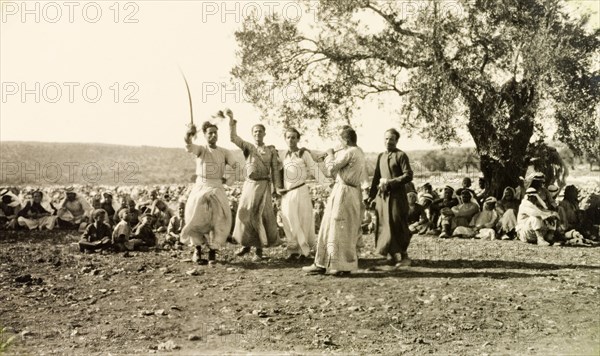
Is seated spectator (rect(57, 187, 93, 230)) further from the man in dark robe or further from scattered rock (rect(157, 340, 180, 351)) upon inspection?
scattered rock (rect(157, 340, 180, 351))

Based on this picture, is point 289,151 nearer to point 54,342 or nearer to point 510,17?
point 54,342

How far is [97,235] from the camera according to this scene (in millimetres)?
10258

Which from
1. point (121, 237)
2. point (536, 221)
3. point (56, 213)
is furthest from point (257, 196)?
point (56, 213)

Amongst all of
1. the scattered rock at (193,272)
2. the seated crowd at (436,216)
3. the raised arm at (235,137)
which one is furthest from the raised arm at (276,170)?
the scattered rock at (193,272)

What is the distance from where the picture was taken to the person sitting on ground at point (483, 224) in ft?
38.3

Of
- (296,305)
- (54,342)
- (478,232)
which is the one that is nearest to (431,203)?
(478,232)

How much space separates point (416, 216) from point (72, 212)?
7949 millimetres

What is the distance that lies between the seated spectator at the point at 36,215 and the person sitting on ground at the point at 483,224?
29.7 feet

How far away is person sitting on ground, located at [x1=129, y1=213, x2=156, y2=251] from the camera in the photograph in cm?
1033

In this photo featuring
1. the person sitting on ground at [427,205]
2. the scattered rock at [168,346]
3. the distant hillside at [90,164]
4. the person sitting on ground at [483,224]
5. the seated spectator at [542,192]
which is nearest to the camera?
the scattered rock at [168,346]

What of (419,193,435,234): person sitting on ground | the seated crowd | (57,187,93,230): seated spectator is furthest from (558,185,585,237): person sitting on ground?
(57,187,93,230): seated spectator

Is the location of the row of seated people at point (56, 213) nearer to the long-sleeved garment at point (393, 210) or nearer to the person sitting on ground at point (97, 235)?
the person sitting on ground at point (97, 235)

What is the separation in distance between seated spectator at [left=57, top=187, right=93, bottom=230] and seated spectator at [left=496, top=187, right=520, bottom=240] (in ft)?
29.7

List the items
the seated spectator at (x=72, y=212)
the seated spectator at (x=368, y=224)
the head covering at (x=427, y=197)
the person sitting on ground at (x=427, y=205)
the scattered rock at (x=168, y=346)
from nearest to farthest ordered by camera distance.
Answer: the scattered rock at (x=168, y=346)
the person sitting on ground at (x=427, y=205)
the head covering at (x=427, y=197)
the seated spectator at (x=368, y=224)
the seated spectator at (x=72, y=212)
